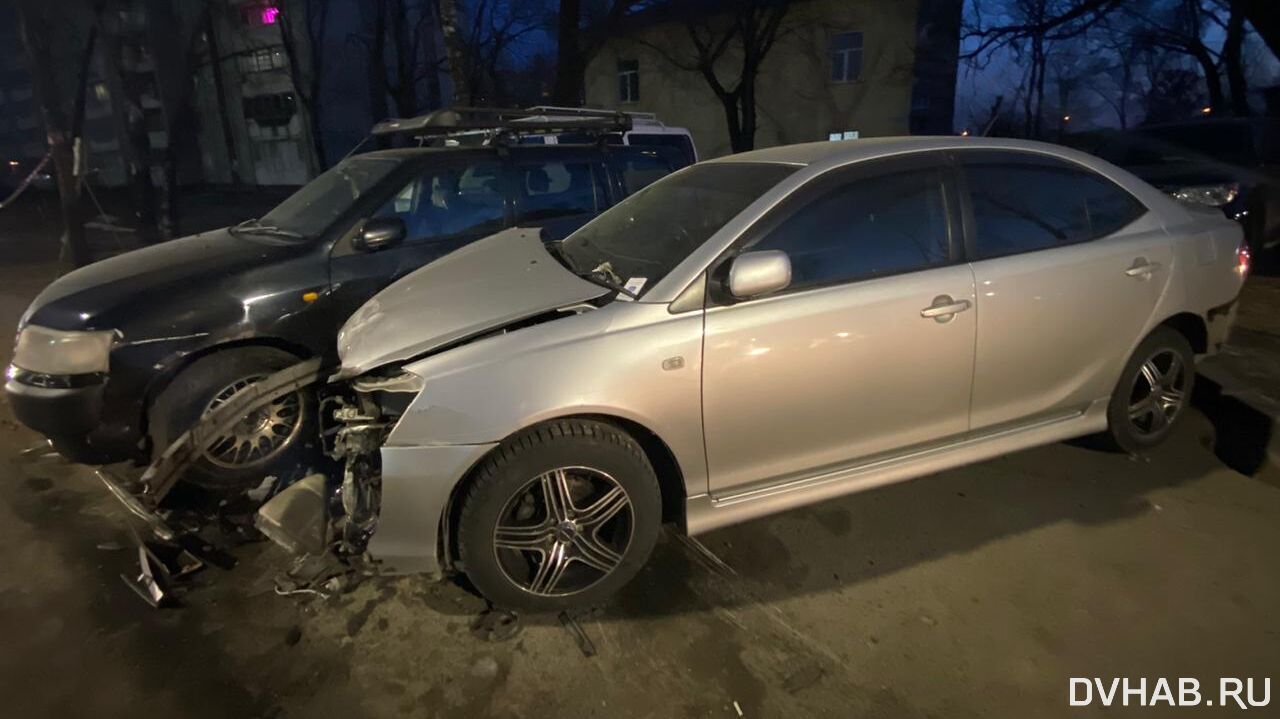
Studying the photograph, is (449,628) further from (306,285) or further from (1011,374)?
(1011,374)

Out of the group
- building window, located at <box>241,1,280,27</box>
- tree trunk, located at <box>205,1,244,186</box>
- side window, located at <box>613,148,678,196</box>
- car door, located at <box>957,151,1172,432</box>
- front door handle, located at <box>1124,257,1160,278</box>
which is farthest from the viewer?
tree trunk, located at <box>205,1,244,186</box>

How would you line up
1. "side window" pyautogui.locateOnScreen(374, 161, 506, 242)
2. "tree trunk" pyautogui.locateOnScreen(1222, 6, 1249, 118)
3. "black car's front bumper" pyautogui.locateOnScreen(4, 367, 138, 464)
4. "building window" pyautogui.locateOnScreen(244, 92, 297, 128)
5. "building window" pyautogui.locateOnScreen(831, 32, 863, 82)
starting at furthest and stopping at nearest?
1. "building window" pyautogui.locateOnScreen(244, 92, 297, 128)
2. "building window" pyautogui.locateOnScreen(831, 32, 863, 82)
3. "tree trunk" pyautogui.locateOnScreen(1222, 6, 1249, 118)
4. "side window" pyautogui.locateOnScreen(374, 161, 506, 242)
5. "black car's front bumper" pyautogui.locateOnScreen(4, 367, 138, 464)

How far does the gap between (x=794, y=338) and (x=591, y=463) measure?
96 centimetres

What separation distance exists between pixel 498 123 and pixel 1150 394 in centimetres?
442

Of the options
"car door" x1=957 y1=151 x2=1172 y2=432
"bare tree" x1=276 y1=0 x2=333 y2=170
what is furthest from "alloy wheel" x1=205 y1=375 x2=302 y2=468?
"bare tree" x1=276 y1=0 x2=333 y2=170

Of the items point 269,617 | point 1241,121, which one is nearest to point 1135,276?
point 269,617

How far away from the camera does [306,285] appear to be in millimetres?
4215

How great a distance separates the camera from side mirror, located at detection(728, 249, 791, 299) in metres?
2.79

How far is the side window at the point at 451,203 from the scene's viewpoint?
4.66 m

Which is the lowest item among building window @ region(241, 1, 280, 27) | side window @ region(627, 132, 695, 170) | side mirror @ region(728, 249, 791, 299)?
side mirror @ region(728, 249, 791, 299)

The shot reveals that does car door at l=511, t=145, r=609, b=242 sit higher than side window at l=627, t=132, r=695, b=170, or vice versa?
side window at l=627, t=132, r=695, b=170

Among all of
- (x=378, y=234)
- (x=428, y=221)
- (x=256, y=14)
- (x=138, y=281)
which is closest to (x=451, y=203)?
(x=428, y=221)

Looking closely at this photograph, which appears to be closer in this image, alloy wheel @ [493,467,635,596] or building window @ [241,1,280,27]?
alloy wheel @ [493,467,635,596]

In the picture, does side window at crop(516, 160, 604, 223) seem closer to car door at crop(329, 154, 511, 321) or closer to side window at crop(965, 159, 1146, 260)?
car door at crop(329, 154, 511, 321)
